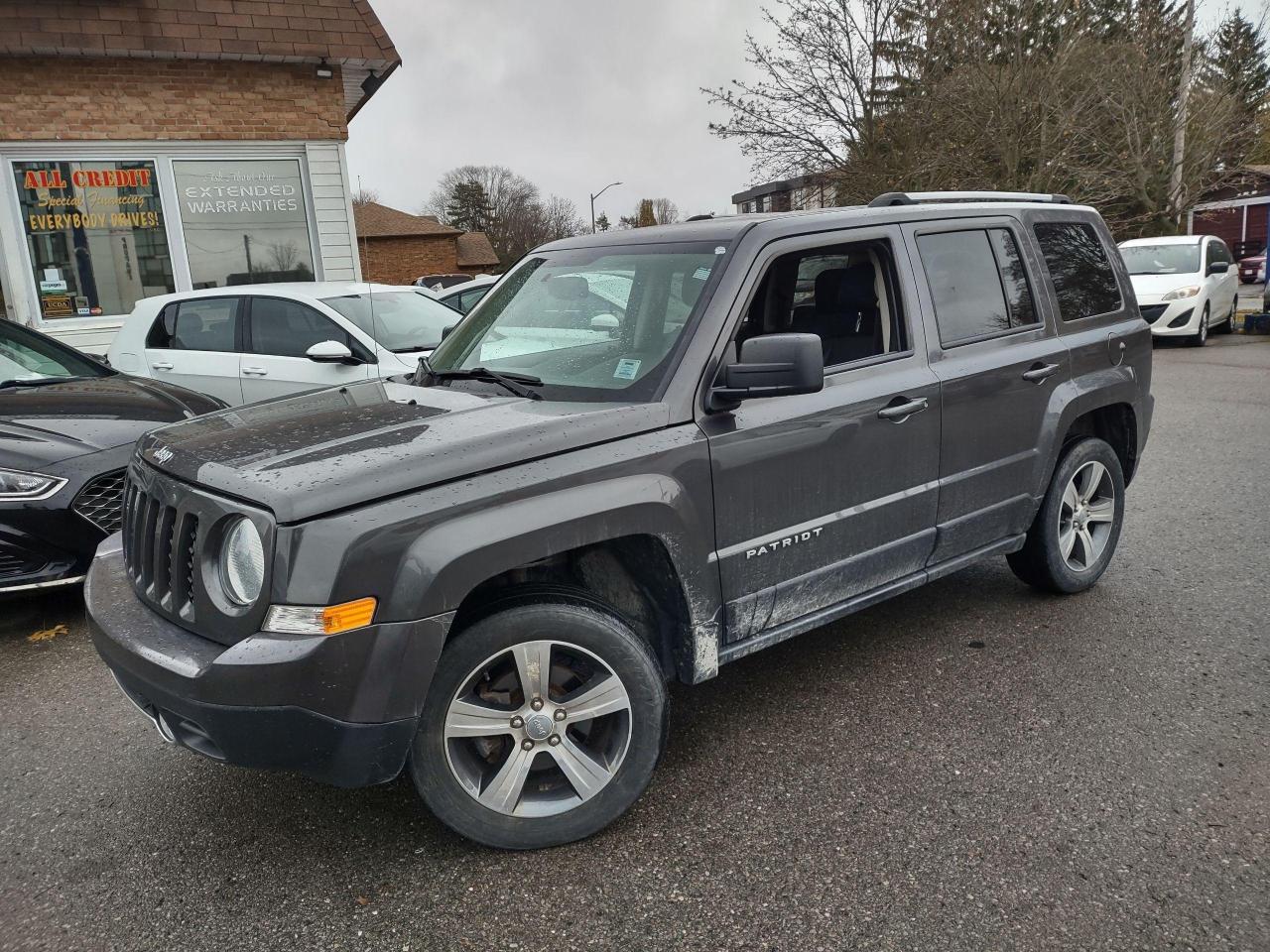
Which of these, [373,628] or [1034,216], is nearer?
[373,628]

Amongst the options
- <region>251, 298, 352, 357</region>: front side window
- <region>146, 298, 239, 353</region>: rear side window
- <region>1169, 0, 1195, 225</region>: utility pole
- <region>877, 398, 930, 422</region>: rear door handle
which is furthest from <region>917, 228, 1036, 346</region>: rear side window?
<region>1169, 0, 1195, 225</region>: utility pole

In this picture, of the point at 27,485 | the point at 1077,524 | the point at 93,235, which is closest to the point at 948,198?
Answer: the point at 1077,524

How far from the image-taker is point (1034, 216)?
4289 mm

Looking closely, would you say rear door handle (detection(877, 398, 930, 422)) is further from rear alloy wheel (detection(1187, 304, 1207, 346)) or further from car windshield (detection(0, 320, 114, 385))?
rear alloy wheel (detection(1187, 304, 1207, 346))

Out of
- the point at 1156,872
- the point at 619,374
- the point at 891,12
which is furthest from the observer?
the point at 891,12

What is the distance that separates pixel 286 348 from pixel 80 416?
2647mm

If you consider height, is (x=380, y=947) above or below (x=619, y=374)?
below

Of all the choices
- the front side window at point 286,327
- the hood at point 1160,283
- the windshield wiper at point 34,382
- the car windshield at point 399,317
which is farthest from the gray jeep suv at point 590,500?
the hood at point 1160,283

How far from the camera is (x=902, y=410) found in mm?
3508

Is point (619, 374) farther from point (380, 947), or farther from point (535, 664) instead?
point (380, 947)

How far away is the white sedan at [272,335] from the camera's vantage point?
23.9ft

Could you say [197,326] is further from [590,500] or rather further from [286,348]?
[590,500]

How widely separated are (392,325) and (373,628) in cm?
573

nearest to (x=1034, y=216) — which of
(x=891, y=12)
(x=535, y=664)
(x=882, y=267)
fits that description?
(x=882, y=267)
